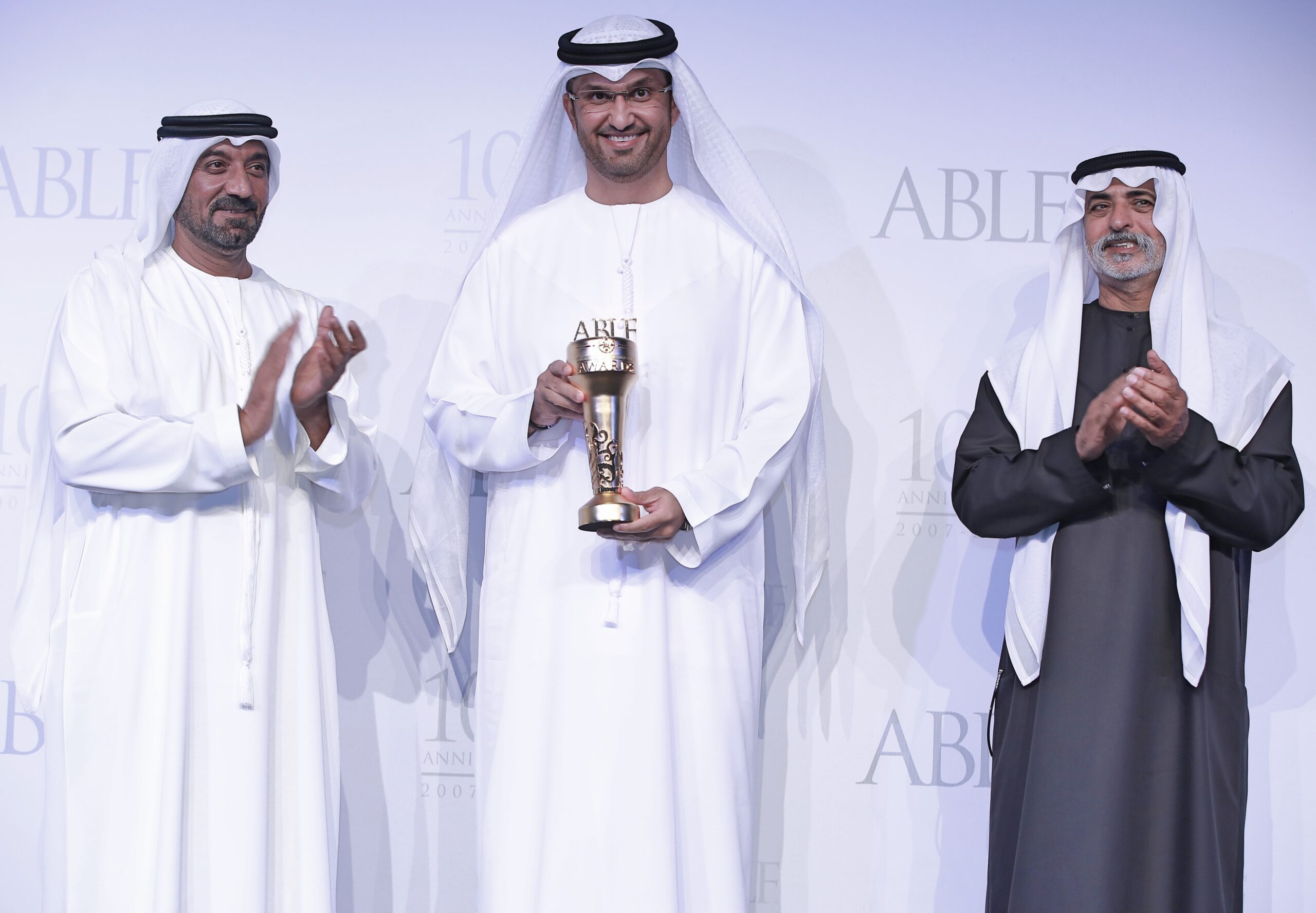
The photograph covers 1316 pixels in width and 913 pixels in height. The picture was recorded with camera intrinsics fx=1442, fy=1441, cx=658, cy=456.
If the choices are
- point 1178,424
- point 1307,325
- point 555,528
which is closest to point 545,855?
point 555,528

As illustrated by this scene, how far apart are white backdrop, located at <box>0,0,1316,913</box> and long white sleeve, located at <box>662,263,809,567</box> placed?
2.34 ft

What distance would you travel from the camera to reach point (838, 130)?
161 inches

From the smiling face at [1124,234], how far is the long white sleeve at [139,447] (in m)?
1.99

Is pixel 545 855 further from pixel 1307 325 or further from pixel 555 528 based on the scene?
pixel 1307 325

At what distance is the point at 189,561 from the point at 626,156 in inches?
52.5

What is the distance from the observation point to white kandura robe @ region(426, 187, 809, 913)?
10.1ft

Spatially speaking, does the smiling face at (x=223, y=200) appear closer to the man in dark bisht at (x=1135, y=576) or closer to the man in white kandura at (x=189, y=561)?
the man in white kandura at (x=189, y=561)

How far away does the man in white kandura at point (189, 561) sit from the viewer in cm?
304

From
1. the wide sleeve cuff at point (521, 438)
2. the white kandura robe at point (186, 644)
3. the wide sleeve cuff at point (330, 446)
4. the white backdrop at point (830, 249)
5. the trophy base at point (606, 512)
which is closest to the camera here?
the trophy base at point (606, 512)

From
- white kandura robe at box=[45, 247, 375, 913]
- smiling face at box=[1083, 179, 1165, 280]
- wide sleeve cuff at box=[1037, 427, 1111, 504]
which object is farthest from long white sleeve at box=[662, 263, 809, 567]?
white kandura robe at box=[45, 247, 375, 913]

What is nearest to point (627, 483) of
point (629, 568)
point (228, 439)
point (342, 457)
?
point (629, 568)

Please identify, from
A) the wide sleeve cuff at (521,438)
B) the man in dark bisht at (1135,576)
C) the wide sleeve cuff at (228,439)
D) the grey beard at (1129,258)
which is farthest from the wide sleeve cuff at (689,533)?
the grey beard at (1129,258)

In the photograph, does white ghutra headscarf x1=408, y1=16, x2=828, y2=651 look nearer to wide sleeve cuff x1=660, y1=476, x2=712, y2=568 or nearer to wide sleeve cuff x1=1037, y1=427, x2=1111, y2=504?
wide sleeve cuff x1=660, y1=476, x2=712, y2=568

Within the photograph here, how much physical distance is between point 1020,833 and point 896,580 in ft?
3.20
